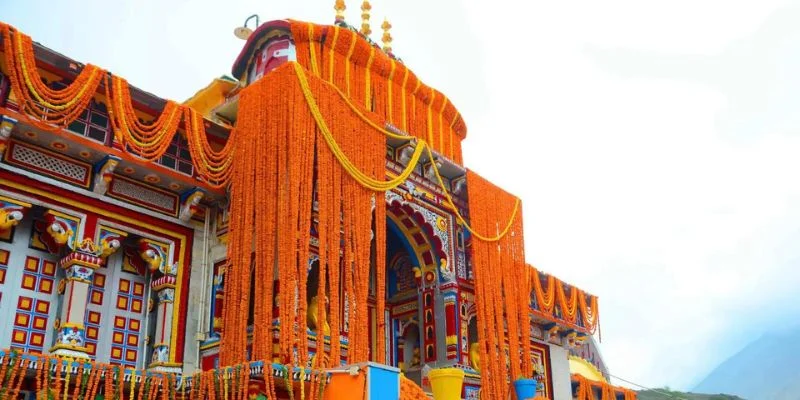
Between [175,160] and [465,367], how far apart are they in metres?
6.37

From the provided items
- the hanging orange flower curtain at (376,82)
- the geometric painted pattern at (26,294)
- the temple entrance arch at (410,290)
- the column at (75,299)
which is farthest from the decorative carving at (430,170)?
the geometric painted pattern at (26,294)

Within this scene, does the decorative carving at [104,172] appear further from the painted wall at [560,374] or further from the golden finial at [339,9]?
the painted wall at [560,374]

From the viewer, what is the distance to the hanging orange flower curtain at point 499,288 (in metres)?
13.9

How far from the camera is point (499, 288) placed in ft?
47.8

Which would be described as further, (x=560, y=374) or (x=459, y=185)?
(x=560, y=374)

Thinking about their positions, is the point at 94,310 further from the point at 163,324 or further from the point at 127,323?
the point at 163,324

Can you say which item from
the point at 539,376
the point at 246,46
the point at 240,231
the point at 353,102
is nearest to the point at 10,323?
the point at 240,231

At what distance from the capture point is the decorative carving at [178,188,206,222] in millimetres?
11641

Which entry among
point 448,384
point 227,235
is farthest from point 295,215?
point 448,384

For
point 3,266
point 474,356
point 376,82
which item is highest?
point 376,82

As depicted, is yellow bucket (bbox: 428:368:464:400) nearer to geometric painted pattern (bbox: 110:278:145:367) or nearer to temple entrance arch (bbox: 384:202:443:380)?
temple entrance arch (bbox: 384:202:443:380)

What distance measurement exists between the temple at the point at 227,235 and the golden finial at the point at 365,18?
231 cm

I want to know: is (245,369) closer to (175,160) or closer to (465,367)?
(175,160)

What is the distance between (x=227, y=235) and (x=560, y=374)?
1081 centimetres
